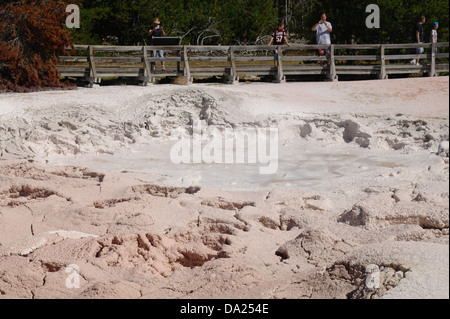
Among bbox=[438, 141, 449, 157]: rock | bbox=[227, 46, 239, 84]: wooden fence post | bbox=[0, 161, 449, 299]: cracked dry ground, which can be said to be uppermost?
bbox=[227, 46, 239, 84]: wooden fence post

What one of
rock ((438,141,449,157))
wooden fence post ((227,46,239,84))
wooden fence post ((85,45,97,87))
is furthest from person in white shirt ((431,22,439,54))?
wooden fence post ((85,45,97,87))

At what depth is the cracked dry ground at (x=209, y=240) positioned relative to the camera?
6.60 metres

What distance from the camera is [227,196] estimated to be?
975cm

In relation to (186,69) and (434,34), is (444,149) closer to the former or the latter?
(434,34)

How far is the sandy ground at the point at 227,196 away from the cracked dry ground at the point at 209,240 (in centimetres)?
2

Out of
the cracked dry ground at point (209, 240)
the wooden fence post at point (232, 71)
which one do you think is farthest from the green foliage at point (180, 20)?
the cracked dry ground at point (209, 240)

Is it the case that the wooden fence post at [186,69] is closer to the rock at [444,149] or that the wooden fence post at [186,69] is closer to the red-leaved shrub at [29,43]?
the red-leaved shrub at [29,43]

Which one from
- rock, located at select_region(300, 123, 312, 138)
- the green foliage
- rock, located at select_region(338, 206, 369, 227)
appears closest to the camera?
rock, located at select_region(338, 206, 369, 227)

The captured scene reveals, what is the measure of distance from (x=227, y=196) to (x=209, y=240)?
4.98 ft

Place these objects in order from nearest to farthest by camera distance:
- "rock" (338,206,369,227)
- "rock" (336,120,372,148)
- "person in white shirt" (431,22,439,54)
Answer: "rock" (338,206,369,227) → "rock" (336,120,372,148) → "person in white shirt" (431,22,439,54)

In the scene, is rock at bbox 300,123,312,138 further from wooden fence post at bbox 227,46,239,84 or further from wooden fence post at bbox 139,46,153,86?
wooden fence post at bbox 139,46,153,86

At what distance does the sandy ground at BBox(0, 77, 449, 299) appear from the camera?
6.94m

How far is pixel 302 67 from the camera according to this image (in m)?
17.4

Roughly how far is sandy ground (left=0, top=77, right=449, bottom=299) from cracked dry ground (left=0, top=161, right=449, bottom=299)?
0.07ft
